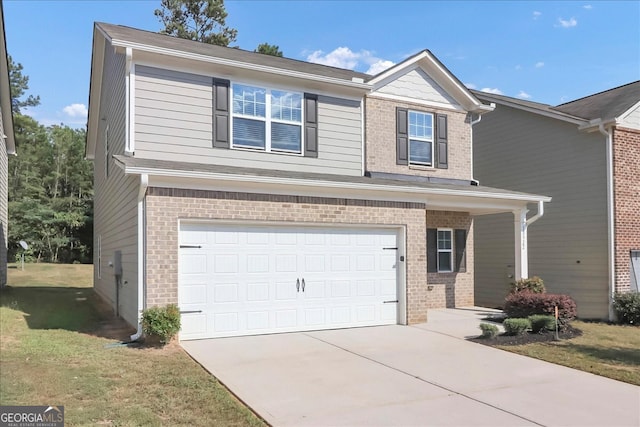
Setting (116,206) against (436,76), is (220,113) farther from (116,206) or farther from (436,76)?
(436,76)

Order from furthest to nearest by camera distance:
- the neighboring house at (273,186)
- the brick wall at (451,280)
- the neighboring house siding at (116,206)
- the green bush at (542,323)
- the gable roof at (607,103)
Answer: the brick wall at (451,280), the gable roof at (607,103), the green bush at (542,323), the neighboring house siding at (116,206), the neighboring house at (273,186)

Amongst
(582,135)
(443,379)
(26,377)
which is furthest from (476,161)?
(26,377)

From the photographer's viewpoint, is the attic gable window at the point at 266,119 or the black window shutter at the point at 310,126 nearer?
the attic gable window at the point at 266,119

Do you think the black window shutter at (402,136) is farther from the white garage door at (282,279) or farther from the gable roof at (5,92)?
the gable roof at (5,92)

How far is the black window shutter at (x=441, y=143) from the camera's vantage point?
554 inches

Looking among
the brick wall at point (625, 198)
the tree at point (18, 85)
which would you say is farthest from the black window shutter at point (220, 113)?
the tree at point (18, 85)

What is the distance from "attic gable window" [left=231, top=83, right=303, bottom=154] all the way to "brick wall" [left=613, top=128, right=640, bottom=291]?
9154 mm

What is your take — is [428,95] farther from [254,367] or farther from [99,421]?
[99,421]

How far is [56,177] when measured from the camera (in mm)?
40250

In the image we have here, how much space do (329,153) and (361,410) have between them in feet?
25.7

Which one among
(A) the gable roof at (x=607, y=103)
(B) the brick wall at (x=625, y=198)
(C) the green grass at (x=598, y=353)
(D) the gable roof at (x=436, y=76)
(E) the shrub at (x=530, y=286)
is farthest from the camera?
(A) the gable roof at (x=607, y=103)

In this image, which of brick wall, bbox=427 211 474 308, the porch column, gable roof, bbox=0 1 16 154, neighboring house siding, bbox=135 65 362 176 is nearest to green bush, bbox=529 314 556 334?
the porch column

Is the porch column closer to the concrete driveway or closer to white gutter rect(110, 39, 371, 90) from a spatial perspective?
the concrete driveway

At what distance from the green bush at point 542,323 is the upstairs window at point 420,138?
5271mm
